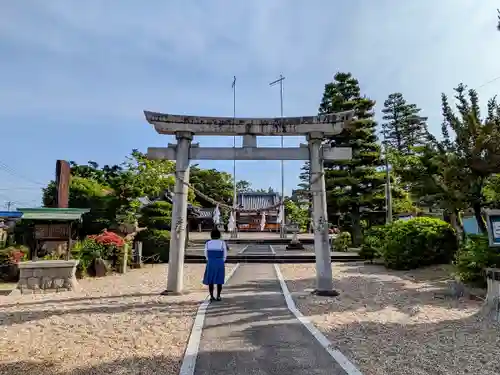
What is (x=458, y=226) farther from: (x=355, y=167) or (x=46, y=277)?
(x=46, y=277)

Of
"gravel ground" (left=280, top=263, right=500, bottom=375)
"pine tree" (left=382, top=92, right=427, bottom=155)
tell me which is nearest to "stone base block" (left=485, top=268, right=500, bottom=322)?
"gravel ground" (left=280, top=263, right=500, bottom=375)

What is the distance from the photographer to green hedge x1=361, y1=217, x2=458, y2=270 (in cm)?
1363

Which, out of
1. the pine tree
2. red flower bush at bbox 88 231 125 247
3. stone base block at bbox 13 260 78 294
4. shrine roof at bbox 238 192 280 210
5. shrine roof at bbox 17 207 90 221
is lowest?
stone base block at bbox 13 260 78 294

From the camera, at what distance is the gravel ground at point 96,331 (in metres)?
4.48

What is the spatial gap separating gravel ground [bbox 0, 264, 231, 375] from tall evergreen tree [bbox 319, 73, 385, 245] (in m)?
15.7

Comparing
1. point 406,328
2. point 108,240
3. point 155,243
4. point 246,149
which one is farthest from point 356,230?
point 406,328

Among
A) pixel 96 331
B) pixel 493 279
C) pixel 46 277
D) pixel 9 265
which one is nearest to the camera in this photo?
pixel 96 331

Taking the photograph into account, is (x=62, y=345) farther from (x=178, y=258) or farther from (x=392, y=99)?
(x=392, y=99)

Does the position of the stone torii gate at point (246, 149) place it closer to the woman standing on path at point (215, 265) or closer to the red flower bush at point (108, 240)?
the woman standing on path at point (215, 265)

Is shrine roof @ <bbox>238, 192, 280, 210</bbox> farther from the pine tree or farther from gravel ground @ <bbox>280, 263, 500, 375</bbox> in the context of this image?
gravel ground @ <bbox>280, 263, 500, 375</bbox>

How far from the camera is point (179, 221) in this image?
9.48 m

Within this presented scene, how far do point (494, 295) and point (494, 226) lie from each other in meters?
1.42

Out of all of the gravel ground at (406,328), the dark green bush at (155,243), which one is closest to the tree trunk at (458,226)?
the gravel ground at (406,328)

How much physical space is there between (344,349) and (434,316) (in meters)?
2.99
